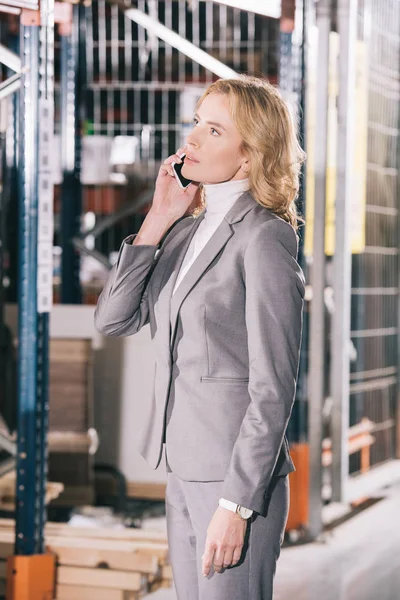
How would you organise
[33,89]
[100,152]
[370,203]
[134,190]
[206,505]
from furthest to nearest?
[134,190] → [100,152] → [370,203] → [33,89] → [206,505]

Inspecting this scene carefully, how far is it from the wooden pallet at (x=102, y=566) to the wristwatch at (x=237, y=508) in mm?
2161

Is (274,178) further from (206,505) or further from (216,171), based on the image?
(206,505)

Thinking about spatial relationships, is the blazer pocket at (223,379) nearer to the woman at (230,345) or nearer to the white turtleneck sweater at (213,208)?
the woman at (230,345)

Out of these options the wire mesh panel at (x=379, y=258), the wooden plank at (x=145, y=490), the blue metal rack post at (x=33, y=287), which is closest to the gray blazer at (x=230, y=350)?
the blue metal rack post at (x=33, y=287)

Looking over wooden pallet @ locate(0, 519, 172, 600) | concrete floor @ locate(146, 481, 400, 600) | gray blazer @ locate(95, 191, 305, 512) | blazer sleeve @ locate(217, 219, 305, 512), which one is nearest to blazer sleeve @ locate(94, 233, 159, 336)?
gray blazer @ locate(95, 191, 305, 512)

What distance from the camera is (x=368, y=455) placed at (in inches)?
254

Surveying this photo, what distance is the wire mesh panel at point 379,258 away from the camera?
6.12m

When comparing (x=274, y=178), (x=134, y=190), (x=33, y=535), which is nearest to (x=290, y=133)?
(x=274, y=178)

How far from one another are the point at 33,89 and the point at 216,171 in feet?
5.91

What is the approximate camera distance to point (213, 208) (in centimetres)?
214

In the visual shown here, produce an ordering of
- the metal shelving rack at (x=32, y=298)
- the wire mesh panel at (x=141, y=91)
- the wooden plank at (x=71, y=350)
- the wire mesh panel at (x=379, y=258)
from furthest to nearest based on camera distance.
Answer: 1. the wire mesh panel at (x=141, y=91)
2. the wire mesh panel at (x=379, y=258)
3. the wooden plank at (x=71, y=350)
4. the metal shelving rack at (x=32, y=298)

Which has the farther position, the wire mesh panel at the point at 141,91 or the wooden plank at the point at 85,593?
the wire mesh panel at the point at 141,91

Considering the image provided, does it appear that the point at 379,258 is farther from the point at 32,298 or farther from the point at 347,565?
the point at 32,298

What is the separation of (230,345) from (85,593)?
7.66 ft
